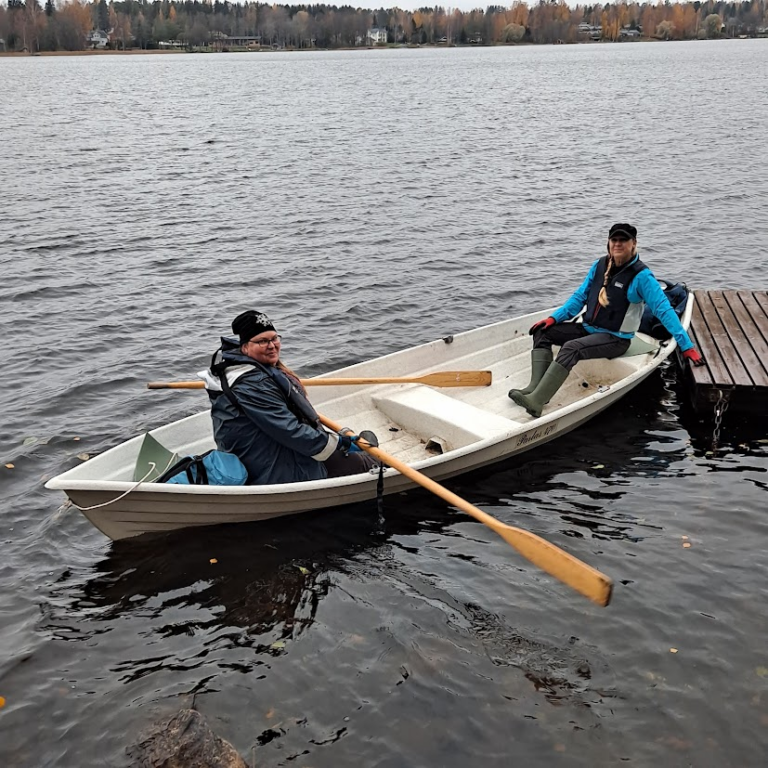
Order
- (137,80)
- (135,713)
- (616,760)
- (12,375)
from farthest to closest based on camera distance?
(137,80)
(12,375)
(135,713)
(616,760)

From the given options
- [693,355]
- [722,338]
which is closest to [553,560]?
[693,355]

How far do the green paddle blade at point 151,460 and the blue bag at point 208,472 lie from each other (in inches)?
11.4

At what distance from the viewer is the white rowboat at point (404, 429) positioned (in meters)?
7.59

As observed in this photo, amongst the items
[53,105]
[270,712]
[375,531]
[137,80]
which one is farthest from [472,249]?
[137,80]

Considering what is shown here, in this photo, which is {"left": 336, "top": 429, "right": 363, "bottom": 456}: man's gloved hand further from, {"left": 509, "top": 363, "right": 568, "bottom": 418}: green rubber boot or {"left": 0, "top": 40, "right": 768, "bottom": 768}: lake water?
{"left": 509, "top": 363, "right": 568, "bottom": 418}: green rubber boot

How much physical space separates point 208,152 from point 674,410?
2682cm

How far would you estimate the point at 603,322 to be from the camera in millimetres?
10664

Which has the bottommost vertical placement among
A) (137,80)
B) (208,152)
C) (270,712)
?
(270,712)

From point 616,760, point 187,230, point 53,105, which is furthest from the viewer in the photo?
point 53,105

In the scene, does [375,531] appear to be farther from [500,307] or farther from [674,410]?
[500,307]

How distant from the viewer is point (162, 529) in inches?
316

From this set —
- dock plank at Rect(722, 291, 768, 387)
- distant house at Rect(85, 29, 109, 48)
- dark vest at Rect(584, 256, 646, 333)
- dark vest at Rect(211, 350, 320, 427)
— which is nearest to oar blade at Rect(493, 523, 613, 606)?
dark vest at Rect(211, 350, 320, 427)

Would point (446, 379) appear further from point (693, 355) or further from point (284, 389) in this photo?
point (284, 389)

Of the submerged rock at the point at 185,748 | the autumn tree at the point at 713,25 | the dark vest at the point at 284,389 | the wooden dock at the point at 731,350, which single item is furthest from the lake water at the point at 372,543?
the autumn tree at the point at 713,25
